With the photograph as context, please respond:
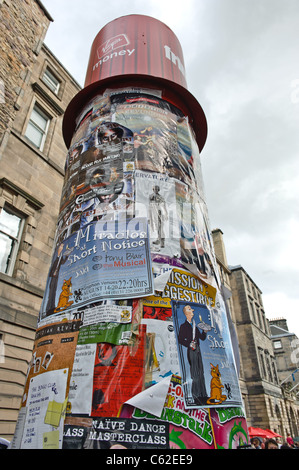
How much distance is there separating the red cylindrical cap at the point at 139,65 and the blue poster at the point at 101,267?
2.66m

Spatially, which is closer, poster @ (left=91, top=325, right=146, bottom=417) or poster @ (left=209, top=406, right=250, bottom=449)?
poster @ (left=91, top=325, right=146, bottom=417)

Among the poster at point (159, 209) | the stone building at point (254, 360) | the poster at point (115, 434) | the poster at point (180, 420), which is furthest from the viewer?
the stone building at point (254, 360)

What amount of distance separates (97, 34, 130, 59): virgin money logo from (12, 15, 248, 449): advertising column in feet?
4.53

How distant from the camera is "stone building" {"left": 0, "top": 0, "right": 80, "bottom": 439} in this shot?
318 inches

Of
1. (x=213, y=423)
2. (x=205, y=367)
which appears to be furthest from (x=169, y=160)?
(x=213, y=423)

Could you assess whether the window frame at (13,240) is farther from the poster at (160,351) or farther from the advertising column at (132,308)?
the poster at (160,351)

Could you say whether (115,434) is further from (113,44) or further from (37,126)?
(37,126)

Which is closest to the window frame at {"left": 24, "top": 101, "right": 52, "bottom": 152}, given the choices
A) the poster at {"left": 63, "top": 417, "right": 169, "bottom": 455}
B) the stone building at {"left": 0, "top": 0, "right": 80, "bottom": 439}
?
the stone building at {"left": 0, "top": 0, "right": 80, "bottom": 439}

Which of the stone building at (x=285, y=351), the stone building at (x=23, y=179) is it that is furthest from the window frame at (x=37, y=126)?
the stone building at (x=285, y=351)

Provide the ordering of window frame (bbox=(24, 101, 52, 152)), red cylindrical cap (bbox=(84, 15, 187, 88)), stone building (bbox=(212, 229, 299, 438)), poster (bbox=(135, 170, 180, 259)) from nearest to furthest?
1. poster (bbox=(135, 170, 180, 259))
2. red cylindrical cap (bbox=(84, 15, 187, 88))
3. window frame (bbox=(24, 101, 52, 152))
4. stone building (bbox=(212, 229, 299, 438))

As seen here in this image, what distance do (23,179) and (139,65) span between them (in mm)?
6995

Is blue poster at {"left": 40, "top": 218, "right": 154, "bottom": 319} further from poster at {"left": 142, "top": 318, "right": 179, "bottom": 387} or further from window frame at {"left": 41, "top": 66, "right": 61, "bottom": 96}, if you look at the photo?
window frame at {"left": 41, "top": 66, "right": 61, "bottom": 96}

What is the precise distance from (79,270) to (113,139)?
72.9 inches

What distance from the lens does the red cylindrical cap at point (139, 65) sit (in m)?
4.65
